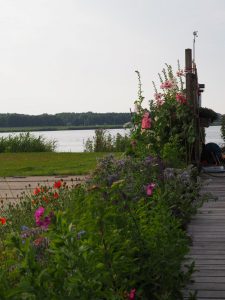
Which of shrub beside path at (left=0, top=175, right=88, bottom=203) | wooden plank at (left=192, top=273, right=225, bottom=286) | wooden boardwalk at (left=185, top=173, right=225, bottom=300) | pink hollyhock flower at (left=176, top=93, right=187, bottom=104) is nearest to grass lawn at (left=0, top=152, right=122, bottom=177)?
shrub beside path at (left=0, top=175, right=88, bottom=203)

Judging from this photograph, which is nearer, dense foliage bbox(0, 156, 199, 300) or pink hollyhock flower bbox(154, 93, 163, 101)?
dense foliage bbox(0, 156, 199, 300)

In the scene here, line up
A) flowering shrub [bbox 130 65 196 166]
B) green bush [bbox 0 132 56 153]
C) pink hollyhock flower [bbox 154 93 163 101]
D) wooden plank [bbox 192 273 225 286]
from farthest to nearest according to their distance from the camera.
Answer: green bush [bbox 0 132 56 153] → pink hollyhock flower [bbox 154 93 163 101] → flowering shrub [bbox 130 65 196 166] → wooden plank [bbox 192 273 225 286]

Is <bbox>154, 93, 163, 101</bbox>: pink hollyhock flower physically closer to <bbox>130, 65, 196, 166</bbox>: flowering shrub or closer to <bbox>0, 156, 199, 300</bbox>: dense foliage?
<bbox>130, 65, 196, 166</bbox>: flowering shrub

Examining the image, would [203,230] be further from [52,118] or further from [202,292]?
[52,118]

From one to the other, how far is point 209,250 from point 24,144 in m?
18.7

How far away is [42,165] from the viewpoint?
55.0 ft

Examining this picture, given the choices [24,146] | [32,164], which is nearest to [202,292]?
[32,164]

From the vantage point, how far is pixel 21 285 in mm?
2221

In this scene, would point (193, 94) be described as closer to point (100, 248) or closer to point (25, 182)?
point (25, 182)

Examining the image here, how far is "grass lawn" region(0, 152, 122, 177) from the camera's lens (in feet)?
47.9

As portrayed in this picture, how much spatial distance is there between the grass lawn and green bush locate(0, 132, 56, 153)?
256 cm

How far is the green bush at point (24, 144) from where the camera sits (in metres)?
23.3

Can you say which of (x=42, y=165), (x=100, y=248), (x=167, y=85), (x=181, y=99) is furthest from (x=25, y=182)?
(x=100, y=248)

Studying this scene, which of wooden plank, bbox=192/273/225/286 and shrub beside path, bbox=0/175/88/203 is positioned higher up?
wooden plank, bbox=192/273/225/286
